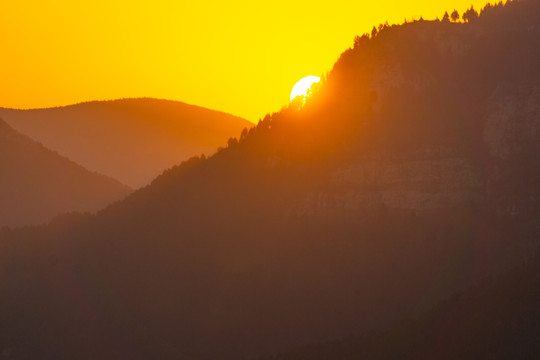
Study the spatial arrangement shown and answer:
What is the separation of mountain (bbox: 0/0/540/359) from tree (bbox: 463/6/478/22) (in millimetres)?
724

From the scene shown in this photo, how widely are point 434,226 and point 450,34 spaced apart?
35094mm

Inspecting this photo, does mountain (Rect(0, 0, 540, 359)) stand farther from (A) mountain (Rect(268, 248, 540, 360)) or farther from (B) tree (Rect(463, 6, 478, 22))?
(A) mountain (Rect(268, 248, 540, 360))

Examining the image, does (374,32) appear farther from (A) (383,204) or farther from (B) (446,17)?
(A) (383,204)

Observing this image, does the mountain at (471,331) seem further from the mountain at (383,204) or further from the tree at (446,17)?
the tree at (446,17)

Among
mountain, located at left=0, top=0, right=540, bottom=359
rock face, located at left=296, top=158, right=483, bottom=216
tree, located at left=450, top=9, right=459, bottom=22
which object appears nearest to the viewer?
mountain, located at left=0, top=0, right=540, bottom=359

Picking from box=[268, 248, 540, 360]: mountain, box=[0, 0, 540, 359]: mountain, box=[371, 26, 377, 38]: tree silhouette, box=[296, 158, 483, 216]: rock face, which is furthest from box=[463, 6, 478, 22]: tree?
box=[268, 248, 540, 360]: mountain

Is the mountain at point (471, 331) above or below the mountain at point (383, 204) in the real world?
below

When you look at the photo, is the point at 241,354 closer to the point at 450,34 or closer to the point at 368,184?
the point at 368,184

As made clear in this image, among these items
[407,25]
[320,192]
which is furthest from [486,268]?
[407,25]

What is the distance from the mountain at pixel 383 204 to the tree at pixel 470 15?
724 millimetres

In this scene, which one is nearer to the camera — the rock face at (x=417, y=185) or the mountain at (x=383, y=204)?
the mountain at (x=383, y=204)

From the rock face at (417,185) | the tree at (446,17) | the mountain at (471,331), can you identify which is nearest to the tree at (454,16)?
the tree at (446,17)

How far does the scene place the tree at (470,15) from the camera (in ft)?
595

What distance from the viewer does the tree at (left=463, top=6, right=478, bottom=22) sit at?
18150 centimetres
